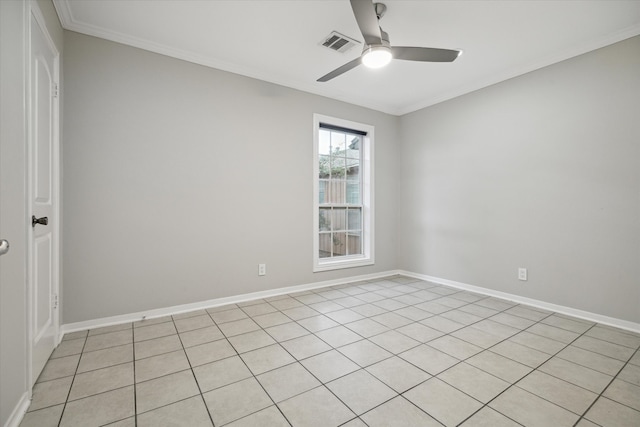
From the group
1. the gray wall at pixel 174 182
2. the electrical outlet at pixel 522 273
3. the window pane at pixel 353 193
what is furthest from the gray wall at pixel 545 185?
the gray wall at pixel 174 182

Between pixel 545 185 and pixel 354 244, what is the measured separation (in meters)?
2.46

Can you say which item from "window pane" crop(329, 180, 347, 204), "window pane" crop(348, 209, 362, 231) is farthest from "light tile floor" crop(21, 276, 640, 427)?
"window pane" crop(329, 180, 347, 204)

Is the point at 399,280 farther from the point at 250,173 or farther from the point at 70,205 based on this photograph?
the point at 70,205

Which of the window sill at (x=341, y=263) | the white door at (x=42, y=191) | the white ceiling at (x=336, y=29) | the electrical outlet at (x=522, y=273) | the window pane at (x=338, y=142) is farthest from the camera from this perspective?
the window pane at (x=338, y=142)

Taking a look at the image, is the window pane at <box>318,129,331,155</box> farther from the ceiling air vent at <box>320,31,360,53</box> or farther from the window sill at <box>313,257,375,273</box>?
the window sill at <box>313,257,375,273</box>

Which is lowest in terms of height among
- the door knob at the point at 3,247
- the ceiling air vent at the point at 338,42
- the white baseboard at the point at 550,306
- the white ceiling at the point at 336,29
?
the white baseboard at the point at 550,306

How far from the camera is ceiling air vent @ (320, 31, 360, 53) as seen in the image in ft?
8.52

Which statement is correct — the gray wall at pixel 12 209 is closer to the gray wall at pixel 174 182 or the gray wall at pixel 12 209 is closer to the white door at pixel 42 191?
the white door at pixel 42 191

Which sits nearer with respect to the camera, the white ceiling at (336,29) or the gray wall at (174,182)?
the white ceiling at (336,29)

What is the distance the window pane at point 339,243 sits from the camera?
13.9 ft

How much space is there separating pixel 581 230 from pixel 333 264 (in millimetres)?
2731

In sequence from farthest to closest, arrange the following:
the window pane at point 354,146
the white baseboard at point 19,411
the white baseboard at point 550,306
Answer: the window pane at point 354,146 → the white baseboard at point 550,306 → the white baseboard at point 19,411

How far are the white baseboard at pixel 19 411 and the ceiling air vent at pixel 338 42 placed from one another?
127 inches

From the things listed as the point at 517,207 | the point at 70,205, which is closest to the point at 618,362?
the point at 517,207
